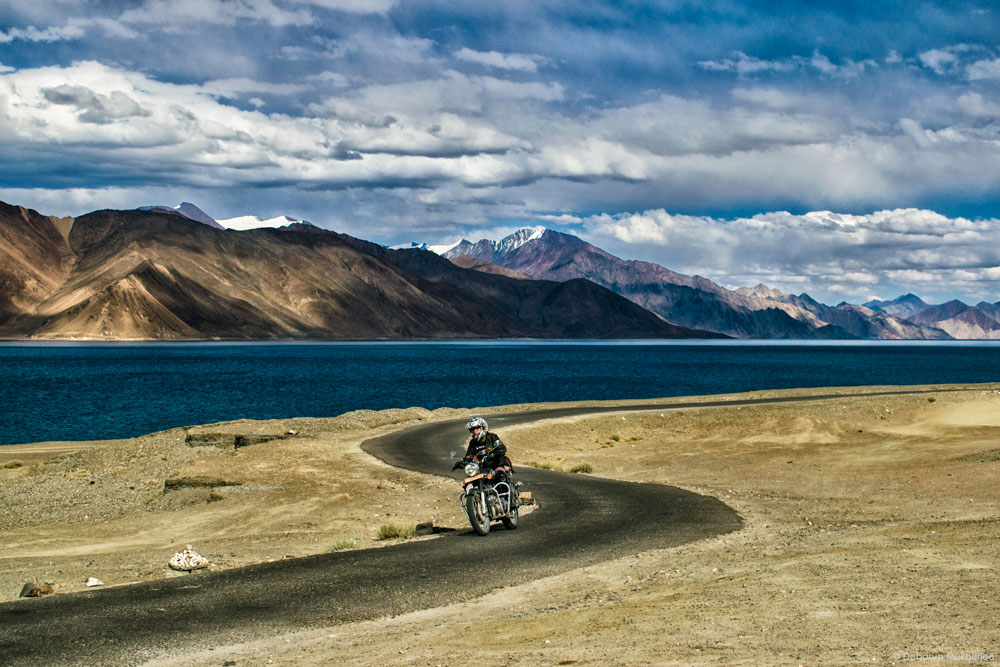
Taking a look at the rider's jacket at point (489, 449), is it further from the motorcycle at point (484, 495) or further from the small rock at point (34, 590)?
the small rock at point (34, 590)

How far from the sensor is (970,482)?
20.9m

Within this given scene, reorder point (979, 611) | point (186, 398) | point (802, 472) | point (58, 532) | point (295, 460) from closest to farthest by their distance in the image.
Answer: point (979, 611) → point (58, 532) → point (802, 472) → point (295, 460) → point (186, 398)

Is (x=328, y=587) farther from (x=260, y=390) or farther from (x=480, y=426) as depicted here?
(x=260, y=390)

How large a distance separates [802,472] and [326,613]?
18.6 meters

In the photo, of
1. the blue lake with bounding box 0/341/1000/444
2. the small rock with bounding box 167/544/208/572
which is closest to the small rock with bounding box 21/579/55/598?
the small rock with bounding box 167/544/208/572

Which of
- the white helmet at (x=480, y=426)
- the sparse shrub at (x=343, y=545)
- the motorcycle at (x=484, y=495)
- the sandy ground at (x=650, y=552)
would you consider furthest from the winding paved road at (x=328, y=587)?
the white helmet at (x=480, y=426)

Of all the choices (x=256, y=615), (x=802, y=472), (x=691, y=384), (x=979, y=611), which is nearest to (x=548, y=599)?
(x=256, y=615)

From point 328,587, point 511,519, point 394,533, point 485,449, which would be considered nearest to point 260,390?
point 394,533

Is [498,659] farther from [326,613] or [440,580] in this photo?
[440,580]

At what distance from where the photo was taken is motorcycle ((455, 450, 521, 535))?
14859 mm

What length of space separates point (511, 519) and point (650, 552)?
292 cm

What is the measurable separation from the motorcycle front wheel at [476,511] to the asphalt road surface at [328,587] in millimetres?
197

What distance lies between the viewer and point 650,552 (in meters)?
13.7

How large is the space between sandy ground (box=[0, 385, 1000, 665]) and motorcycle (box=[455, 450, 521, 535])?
4.51 ft
